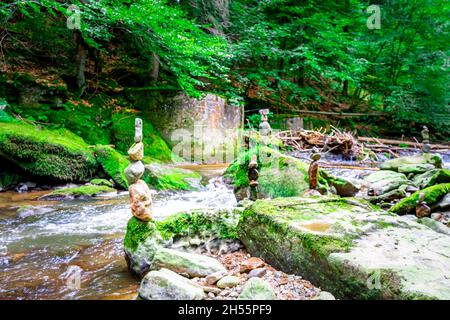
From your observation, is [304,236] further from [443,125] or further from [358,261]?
[443,125]

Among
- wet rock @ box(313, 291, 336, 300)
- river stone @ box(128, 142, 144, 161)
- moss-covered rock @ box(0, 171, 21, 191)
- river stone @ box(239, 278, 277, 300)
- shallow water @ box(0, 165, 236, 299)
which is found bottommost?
shallow water @ box(0, 165, 236, 299)

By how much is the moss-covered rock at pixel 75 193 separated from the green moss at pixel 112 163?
2.42 feet


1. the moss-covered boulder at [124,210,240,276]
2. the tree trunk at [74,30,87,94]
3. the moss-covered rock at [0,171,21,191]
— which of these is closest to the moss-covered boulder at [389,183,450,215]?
the moss-covered boulder at [124,210,240,276]

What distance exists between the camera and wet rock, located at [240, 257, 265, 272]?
9.58ft

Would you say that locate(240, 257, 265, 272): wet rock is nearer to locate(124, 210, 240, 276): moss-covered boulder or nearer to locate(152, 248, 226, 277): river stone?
locate(152, 248, 226, 277): river stone

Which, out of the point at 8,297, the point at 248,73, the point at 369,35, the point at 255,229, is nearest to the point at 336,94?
the point at 369,35

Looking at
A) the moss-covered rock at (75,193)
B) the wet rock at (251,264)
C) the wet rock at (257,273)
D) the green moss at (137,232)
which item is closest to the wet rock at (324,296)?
the wet rock at (257,273)

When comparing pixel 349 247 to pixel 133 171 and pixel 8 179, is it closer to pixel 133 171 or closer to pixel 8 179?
pixel 133 171

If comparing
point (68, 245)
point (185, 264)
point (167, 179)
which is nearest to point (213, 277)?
point (185, 264)

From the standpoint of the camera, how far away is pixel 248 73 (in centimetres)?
1688

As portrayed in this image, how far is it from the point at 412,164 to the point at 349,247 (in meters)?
7.77

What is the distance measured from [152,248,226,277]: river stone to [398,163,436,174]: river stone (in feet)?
24.2

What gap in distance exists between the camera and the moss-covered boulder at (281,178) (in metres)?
5.82

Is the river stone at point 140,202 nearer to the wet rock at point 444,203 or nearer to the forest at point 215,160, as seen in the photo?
the forest at point 215,160
